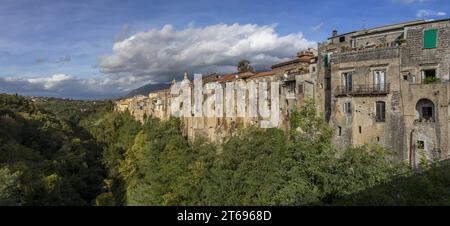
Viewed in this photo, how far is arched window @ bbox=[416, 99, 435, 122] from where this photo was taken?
2791 centimetres

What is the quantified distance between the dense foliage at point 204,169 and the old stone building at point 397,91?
2.42m

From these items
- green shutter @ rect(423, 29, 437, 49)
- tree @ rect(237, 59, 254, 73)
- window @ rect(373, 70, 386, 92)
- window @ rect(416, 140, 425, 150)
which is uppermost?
tree @ rect(237, 59, 254, 73)

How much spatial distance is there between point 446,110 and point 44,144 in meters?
47.1

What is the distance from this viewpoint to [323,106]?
35688mm

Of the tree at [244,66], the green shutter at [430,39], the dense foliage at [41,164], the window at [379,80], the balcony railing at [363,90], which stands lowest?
the dense foliage at [41,164]

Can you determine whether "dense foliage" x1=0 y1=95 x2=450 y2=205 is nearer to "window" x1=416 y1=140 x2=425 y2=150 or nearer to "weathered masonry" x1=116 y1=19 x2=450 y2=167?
"window" x1=416 y1=140 x2=425 y2=150

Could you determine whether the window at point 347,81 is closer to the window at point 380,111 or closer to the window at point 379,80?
the window at point 379,80

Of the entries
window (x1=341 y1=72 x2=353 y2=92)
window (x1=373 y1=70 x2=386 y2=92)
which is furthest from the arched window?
window (x1=341 y1=72 x2=353 y2=92)

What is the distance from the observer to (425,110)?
28.4 m

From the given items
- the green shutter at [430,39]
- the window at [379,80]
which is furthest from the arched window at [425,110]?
the green shutter at [430,39]

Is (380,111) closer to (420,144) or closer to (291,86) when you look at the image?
(420,144)

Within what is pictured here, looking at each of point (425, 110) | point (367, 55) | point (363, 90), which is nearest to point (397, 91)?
point (425, 110)

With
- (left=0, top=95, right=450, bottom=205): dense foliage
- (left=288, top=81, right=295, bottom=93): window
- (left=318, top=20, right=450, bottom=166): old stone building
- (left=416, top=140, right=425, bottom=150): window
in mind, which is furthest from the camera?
(left=288, top=81, right=295, bottom=93): window

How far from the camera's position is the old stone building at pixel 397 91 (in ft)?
90.3
